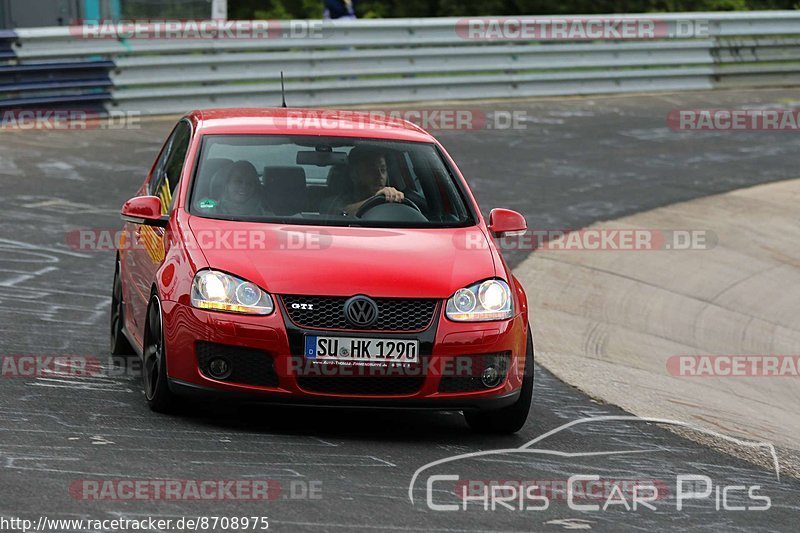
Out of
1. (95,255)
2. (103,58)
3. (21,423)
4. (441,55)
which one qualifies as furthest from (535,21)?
(21,423)

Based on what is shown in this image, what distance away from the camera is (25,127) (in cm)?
1808

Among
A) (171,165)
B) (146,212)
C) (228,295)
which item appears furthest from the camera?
(171,165)

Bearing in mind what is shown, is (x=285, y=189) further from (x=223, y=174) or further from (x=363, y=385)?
(x=363, y=385)

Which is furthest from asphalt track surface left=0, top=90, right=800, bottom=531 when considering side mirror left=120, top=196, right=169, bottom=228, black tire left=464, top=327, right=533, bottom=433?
side mirror left=120, top=196, right=169, bottom=228

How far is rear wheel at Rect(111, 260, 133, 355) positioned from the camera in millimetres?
8789

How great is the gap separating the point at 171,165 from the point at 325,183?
3.31ft

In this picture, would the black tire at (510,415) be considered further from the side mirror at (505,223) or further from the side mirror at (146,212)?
the side mirror at (146,212)

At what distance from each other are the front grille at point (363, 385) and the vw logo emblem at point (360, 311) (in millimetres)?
267

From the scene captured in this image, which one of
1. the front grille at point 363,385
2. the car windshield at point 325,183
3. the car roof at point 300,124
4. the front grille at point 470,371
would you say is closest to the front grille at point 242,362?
the front grille at point 363,385

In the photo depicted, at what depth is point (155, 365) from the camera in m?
7.30

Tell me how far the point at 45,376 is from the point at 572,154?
11950 millimetres

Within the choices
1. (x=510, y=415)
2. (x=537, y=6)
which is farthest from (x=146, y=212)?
(x=537, y=6)

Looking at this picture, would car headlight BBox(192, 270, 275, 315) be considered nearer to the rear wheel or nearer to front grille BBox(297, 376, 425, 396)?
front grille BBox(297, 376, 425, 396)

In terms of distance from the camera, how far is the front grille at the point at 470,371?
23.0 feet
